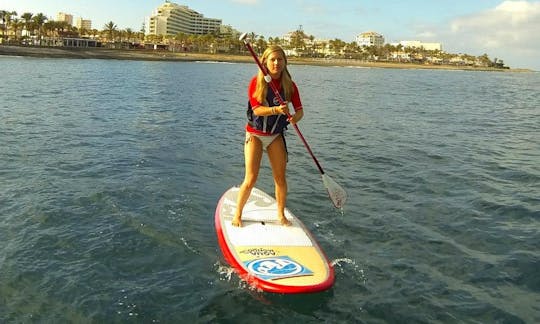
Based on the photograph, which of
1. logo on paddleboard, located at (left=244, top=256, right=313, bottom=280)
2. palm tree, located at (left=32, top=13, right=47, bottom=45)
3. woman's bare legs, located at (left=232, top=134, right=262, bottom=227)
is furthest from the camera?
palm tree, located at (left=32, top=13, right=47, bottom=45)

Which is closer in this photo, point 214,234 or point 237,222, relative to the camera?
point 237,222

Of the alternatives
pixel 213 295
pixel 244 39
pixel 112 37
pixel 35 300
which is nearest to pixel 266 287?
pixel 213 295

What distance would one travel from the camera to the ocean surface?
21.0 ft

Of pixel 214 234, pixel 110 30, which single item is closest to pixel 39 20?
pixel 110 30

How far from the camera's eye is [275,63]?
7.09 metres

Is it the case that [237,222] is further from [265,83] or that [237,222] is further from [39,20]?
[39,20]

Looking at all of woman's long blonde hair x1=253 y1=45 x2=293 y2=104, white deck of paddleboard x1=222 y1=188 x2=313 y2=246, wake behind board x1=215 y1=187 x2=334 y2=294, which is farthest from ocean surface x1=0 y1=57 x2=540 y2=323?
woman's long blonde hair x1=253 y1=45 x2=293 y2=104

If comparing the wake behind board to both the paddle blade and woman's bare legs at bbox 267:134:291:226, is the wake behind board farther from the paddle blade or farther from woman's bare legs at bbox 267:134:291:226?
the paddle blade

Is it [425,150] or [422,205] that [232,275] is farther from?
[425,150]

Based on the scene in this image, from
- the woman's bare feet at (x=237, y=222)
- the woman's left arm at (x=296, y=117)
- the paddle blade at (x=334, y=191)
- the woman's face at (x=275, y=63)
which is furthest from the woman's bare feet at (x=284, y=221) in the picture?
the woman's face at (x=275, y=63)

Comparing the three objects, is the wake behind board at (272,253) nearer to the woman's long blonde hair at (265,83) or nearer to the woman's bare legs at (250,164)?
the woman's bare legs at (250,164)

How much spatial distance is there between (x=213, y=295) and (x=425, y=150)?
12.7 meters

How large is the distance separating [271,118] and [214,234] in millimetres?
2589

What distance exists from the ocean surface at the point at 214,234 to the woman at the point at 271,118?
1.37m
